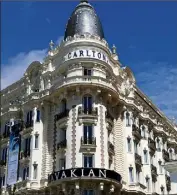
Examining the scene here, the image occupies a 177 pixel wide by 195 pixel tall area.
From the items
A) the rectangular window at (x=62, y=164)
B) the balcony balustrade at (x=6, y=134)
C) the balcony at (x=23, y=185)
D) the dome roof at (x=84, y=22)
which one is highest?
the dome roof at (x=84, y=22)

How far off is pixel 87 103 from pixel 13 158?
42.3 feet

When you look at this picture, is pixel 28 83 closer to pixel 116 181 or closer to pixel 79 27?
pixel 79 27

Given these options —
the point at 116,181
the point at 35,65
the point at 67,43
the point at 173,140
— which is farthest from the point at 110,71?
the point at 173,140

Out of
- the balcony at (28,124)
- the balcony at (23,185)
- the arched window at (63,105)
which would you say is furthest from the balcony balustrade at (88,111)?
the balcony at (23,185)

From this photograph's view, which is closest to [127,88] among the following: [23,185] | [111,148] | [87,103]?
[87,103]

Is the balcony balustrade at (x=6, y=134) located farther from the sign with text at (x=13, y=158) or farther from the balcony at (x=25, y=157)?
the balcony at (x=25, y=157)

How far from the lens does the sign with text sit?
55562mm

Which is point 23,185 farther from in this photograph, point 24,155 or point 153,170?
point 153,170

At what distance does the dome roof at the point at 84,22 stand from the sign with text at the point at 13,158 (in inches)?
633

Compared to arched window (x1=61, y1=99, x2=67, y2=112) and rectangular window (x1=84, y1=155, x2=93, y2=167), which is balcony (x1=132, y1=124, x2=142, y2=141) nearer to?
rectangular window (x1=84, y1=155, x2=93, y2=167)

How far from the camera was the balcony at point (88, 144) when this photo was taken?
50.0m

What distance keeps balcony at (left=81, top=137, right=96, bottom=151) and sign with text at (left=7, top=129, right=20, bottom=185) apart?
431 inches

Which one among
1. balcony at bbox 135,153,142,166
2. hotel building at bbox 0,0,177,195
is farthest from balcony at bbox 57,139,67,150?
balcony at bbox 135,153,142,166

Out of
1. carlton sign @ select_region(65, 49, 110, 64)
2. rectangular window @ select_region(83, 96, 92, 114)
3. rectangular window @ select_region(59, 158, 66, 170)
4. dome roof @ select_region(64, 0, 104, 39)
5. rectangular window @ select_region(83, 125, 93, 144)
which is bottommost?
rectangular window @ select_region(59, 158, 66, 170)
